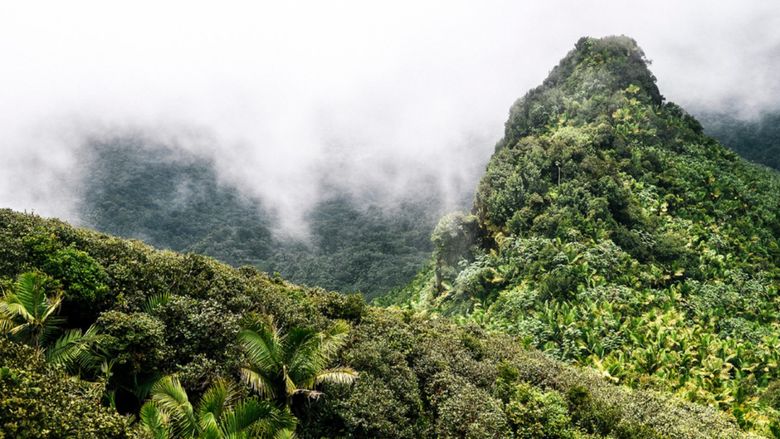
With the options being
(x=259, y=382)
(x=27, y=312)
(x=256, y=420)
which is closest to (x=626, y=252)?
(x=259, y=382)

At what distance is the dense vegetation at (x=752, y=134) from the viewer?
10312 cm

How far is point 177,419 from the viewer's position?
37.3ft

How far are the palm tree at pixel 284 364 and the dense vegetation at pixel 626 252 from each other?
19.0 metres

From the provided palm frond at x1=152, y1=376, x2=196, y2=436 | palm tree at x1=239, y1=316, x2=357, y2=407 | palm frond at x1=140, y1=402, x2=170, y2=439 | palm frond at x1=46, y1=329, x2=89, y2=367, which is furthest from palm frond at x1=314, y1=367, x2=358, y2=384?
palm frond at x1=46, y1=329, x2=89, y2=367

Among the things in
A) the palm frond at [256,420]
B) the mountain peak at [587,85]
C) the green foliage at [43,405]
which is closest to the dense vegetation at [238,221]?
the mountain peak at [587,85]

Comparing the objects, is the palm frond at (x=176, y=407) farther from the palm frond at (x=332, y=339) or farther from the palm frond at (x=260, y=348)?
the palm frond at (x=332, y=339)

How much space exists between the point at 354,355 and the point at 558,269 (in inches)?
938

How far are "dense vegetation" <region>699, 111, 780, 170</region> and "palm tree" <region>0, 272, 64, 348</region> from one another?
117m

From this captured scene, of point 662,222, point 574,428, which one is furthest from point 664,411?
point 662,222

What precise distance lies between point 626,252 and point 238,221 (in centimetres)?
12786

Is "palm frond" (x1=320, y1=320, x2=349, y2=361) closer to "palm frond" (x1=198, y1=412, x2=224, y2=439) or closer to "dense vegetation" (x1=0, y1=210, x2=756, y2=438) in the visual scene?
"dense vegetation" (x1=0, y1=210, x2=756, y2=438)

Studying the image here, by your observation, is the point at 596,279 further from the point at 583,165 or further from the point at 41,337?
the point at 41,337

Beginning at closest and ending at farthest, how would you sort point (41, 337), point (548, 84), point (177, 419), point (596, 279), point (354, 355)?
point (177, 419) < point (41, 337) < point (354, 355) < point (596, 279) < point (548, 84)

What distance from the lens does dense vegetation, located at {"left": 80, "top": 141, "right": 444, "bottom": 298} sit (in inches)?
4631
